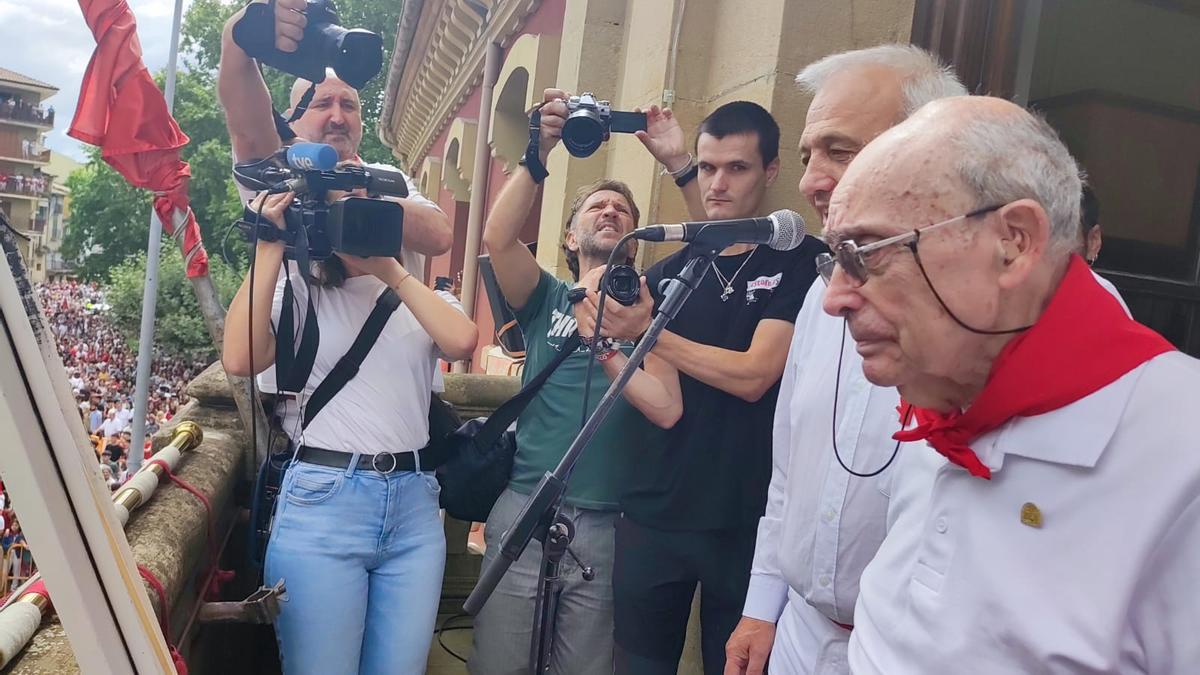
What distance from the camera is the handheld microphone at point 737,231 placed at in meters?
Result: 1.69

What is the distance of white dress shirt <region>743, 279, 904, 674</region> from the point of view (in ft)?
5.07

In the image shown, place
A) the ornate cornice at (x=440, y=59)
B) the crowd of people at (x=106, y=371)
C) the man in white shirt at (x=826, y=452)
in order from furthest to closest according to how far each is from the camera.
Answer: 1. the crowd of people at (x=106, y=371)
2. the ornate cornice at (x=440, y=59)
3. the man in white shirt at (x=826, y=452)

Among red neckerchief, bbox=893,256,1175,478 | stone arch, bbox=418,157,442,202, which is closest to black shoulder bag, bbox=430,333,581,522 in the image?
red neckerchief, bbox=893,256,1175,478

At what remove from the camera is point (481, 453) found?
2.53m

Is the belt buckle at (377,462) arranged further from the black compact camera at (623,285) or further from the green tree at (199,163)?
the green tree at (199,163)

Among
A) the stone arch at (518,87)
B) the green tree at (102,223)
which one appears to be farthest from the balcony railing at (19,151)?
the green tree at (102,223)

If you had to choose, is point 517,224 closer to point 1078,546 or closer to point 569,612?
point 569,612

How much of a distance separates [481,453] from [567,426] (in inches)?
10.5

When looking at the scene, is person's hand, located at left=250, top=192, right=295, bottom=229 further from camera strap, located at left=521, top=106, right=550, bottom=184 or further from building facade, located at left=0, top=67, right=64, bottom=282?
camera strap, located at left=521, top=106, right=550, bottom=184

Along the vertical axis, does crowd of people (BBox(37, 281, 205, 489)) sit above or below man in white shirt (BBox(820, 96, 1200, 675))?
below

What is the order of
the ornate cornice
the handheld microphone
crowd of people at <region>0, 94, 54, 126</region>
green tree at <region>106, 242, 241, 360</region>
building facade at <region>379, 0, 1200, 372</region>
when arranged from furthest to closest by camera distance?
green tree at <region>106, 242, 241, 360</region>
the ornate cornice
building facade at <region>379, 0, 1200, 372</region>
the handheld microphone
crowd of people at <region>0, 94, 54, 126</region>

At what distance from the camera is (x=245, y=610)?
6.70 ft

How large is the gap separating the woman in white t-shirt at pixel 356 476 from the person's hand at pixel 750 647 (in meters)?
0.83

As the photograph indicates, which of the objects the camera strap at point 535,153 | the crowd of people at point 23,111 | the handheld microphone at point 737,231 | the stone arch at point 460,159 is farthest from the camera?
the stone arch at point 460,159
